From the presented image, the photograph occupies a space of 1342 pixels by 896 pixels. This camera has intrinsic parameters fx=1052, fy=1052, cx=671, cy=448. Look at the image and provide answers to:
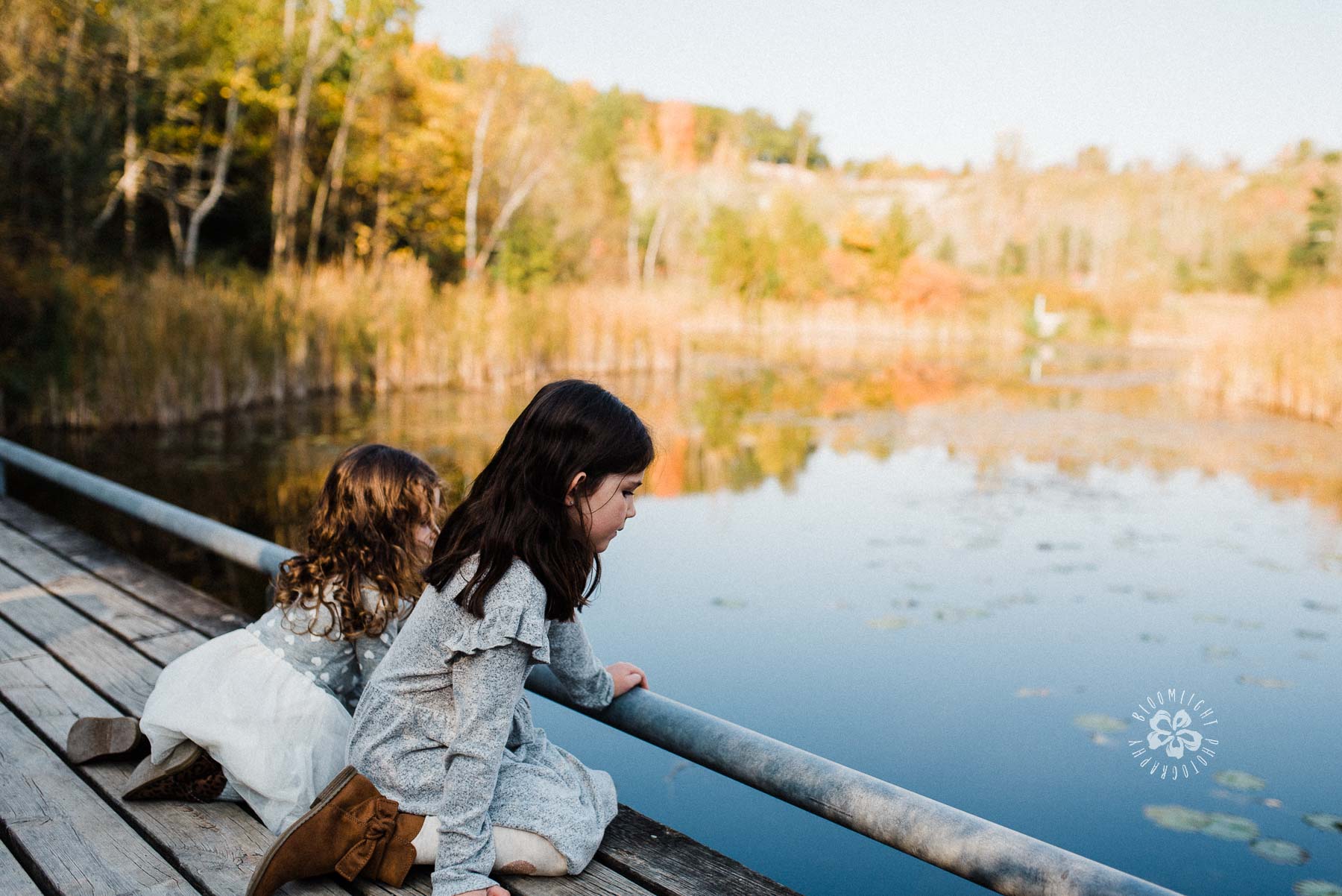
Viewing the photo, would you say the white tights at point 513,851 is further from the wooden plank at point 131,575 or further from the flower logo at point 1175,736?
the flower logo at point 1175,736

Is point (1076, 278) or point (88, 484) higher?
point (1076, 278)

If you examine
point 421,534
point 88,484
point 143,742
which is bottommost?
point 143,742

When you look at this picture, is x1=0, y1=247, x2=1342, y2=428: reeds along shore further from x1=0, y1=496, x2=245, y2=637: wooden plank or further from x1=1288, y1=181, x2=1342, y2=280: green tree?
x1=1288, y1=181, x2=1342, y2=280: green tree

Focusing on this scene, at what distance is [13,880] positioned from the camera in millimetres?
1673

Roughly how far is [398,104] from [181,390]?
42.4 ft

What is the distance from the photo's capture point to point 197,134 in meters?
16.5

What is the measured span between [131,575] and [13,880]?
2.01 metres

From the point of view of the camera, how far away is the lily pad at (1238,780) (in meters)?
3.24

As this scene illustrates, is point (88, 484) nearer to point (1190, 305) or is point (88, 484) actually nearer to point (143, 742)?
point (143, 742)

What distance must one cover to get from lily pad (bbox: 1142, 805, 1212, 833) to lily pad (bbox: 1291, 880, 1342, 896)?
11.6 inches

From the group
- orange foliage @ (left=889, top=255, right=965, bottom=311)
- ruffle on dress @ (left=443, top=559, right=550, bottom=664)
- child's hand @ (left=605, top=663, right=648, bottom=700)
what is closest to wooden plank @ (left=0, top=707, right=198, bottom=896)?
ruffle on dress @ (left=443, top=559, right=550, bottom=664)

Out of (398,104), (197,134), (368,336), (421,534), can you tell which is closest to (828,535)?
(421,534)

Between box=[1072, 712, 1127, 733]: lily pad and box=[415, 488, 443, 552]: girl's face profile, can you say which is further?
box=[1072, 712, 1127, 733]: lily pad

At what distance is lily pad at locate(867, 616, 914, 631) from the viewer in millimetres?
4664
